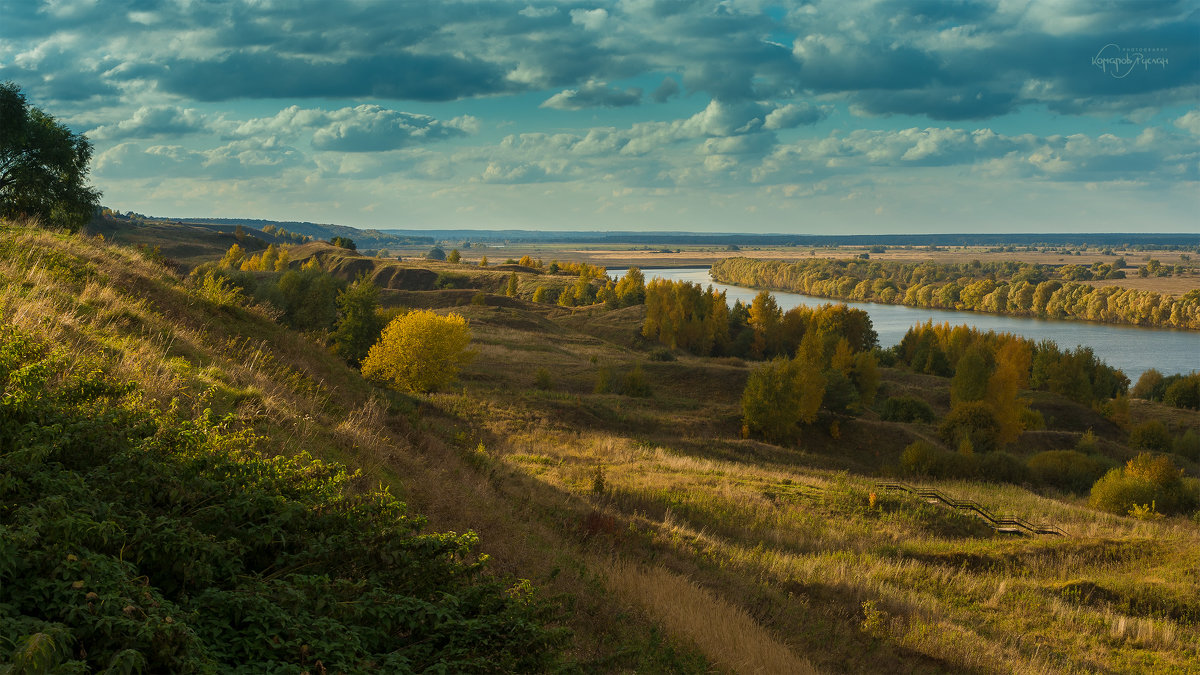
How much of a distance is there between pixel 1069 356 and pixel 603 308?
224 feet

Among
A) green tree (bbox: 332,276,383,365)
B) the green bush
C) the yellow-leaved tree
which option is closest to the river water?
the green bush

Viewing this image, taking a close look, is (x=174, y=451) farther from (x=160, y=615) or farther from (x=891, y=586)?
(x=891, y=586)

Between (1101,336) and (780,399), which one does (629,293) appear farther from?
(1101,336)

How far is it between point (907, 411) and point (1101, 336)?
105 metres

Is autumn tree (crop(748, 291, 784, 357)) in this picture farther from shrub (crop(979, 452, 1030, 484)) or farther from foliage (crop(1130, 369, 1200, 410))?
shrub (crop(979, 452, 1030, 484))

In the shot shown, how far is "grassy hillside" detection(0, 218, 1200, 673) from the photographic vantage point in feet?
31.3

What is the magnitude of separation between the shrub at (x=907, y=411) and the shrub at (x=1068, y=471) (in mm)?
18740

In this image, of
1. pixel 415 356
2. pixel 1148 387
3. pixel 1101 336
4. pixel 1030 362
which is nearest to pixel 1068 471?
pixel 415 356

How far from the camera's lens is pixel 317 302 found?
182ft

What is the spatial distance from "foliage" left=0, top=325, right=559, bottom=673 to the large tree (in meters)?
38.3

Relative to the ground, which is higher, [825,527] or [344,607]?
[344,607]

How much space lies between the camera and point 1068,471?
162 feet

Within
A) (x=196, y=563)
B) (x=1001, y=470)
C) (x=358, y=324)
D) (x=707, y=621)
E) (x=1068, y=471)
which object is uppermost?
(x=196, y=563)

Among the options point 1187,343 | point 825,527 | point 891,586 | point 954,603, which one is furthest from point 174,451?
point 1187,343
